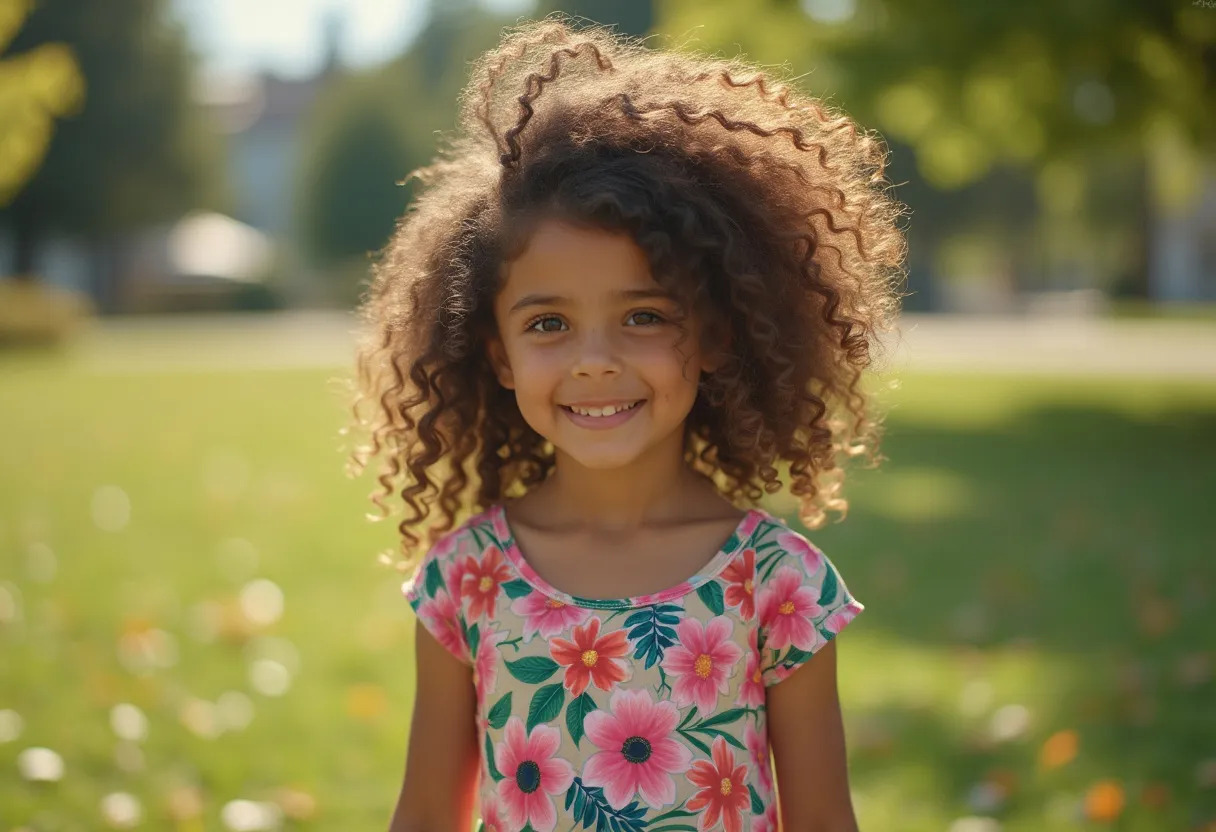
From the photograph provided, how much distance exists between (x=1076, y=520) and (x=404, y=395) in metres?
5.77

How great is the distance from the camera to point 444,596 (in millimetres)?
2178

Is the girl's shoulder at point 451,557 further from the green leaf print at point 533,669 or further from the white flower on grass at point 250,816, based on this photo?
the white flower on grass at point 250,816

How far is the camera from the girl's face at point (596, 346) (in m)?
2.08

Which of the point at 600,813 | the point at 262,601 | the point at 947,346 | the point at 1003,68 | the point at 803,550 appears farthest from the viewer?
the point at 947,346

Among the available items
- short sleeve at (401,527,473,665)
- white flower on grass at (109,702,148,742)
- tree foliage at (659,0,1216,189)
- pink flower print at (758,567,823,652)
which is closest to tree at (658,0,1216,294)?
tree foliage at (659,0,1216,189)

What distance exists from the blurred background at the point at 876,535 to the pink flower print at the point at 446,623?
799 mm

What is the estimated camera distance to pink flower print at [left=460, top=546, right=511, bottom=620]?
213 cm

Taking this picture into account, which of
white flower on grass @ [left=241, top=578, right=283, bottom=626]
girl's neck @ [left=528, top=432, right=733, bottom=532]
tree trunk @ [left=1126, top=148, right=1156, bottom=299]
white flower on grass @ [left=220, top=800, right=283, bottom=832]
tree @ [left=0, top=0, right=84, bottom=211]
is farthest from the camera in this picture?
tree trunk @ [left=1126, top=148, right=1156, bottom=299]

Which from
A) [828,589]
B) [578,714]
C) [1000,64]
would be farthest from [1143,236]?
[578,714]

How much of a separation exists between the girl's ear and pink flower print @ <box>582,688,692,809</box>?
22.8 inches

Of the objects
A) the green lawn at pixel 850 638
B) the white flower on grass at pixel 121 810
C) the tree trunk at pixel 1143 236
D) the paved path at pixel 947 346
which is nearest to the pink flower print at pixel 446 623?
the green lawn at pixel 850 638

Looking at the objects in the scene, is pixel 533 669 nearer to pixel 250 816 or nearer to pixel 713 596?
pixel 713 596

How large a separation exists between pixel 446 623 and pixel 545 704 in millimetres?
230

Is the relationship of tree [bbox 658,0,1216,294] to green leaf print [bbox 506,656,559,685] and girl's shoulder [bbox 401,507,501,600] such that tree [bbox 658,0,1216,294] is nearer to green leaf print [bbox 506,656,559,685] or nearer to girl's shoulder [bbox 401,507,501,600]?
girl's shoulder [bbox 401,507,501,600]
